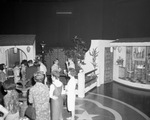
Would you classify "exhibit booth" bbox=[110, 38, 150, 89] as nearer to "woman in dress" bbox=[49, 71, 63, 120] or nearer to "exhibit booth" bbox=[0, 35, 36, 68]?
"exhibit booth" bbox=[0, 35, 36, 68]

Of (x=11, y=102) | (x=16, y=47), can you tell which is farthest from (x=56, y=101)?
(x=16, y=47)

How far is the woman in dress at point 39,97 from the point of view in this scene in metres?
4.60

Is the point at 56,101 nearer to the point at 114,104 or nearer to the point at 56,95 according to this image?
the point at 56,95

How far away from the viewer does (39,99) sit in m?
4.64

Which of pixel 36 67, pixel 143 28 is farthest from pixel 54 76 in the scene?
pixel 143 28

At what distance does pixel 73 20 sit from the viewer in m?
16.1

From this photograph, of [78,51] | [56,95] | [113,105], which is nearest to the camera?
[56,95]

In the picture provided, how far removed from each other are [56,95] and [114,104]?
15.1 ft

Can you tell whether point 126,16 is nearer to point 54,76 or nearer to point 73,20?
point 73,20

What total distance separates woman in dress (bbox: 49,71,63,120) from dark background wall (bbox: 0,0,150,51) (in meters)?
8.97

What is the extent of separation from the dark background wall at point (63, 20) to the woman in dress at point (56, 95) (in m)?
8.97

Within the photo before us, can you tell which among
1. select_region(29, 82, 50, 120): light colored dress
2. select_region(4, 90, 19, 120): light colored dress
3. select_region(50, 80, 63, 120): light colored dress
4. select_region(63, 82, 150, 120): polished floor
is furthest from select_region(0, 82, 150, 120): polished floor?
select_region(4, 90, 19, 120): light colored dress

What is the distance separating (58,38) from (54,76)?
11340mm

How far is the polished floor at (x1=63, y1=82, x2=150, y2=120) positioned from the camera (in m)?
7.67
